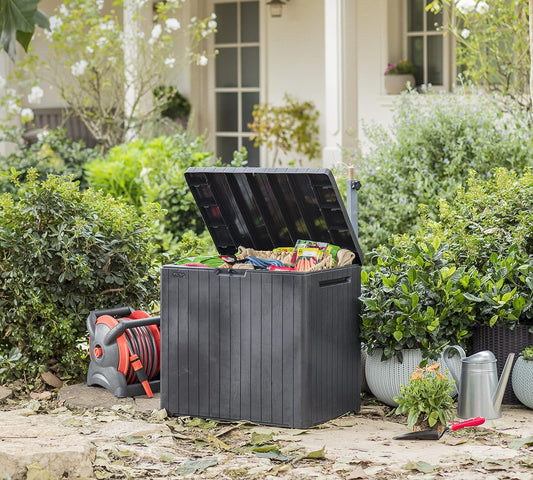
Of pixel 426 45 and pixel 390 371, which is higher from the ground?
pixel 426 45

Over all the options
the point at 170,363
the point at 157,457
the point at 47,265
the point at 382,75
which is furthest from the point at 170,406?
the point at 382,75

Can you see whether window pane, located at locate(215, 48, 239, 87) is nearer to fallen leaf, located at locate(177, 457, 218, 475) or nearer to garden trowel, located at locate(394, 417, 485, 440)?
garden trowel, located at locate(394, 417, 485, 440)

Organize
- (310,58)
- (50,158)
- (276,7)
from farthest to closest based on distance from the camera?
(310,58), (276,7), (50,158)

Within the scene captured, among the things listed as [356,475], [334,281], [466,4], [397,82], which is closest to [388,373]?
[334,281]

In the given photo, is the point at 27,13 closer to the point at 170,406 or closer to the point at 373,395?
the point at 170,406

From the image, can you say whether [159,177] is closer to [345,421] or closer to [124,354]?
[124,354]

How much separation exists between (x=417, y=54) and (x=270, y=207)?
6975mm

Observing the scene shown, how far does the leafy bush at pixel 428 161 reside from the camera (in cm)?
745

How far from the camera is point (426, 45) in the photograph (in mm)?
11453

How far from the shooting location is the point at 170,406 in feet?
15.9

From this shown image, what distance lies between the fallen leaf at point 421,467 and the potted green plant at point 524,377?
41.3 inches

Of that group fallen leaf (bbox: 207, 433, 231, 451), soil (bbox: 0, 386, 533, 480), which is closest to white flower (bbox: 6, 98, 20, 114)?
soil (bbox: 0, 386, 533, 480)

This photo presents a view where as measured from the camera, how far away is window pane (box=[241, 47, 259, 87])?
13.0 m

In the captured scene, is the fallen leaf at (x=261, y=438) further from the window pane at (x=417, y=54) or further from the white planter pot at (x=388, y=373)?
the window pane at (x=417, y=54)
